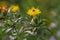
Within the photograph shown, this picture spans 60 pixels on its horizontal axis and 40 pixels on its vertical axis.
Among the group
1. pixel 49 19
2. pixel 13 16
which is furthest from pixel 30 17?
pixel 49 19

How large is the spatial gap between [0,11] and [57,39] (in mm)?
892

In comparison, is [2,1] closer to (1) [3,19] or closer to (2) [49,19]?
(2) [49,19]

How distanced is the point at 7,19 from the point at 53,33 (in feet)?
4.08

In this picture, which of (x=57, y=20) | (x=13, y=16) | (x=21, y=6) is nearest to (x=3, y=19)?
(x=13, y=16)

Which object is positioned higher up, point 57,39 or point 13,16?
point 57,39

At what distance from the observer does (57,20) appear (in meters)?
3.48

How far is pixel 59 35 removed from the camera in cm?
327

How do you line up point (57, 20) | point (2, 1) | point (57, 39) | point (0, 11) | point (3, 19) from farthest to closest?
point (2, 1)
point (57, 20)
point (57, 39)
point (0, 11)
point (3, 19)

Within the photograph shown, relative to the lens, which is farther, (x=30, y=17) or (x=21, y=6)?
(x=21, y=6)

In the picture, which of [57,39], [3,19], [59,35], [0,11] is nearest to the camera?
[3,19]

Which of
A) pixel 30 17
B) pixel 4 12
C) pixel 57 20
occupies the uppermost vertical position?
pixel 57 20

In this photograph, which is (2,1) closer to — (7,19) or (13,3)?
(13,3)

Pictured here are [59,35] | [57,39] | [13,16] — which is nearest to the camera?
[13,16]

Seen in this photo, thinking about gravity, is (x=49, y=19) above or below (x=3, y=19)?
Answer: above
